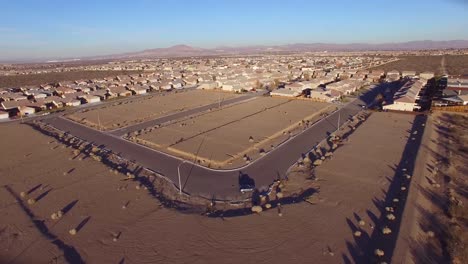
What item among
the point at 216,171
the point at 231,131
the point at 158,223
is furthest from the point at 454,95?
the point at 158,223

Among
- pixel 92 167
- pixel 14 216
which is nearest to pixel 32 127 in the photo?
pixel 92 167

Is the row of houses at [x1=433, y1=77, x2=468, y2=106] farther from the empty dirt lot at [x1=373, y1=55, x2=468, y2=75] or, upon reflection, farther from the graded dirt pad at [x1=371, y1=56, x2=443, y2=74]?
the graded dirt pad at [x1=371, y1=56, x2=443, y2=74]

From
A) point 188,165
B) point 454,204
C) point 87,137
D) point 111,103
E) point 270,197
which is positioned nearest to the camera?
point 454,204

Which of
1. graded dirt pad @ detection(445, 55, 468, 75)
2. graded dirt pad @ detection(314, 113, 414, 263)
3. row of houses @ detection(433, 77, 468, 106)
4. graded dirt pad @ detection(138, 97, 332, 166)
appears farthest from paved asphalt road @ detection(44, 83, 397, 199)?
graded dirt pad @ detection(445, 55, 468, 75)

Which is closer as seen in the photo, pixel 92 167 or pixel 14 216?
pixel 14 216

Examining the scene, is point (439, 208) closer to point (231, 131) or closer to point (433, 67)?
point (231, 131)

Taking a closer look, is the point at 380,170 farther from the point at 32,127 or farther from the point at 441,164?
the point at 32,127

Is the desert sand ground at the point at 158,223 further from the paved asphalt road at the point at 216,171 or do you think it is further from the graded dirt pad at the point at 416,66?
the graded dirt pad at the point at 416,66

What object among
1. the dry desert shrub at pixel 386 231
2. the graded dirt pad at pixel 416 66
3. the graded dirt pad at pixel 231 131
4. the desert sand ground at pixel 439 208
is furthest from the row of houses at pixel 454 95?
the graded dirt pad at pixel 416 66
